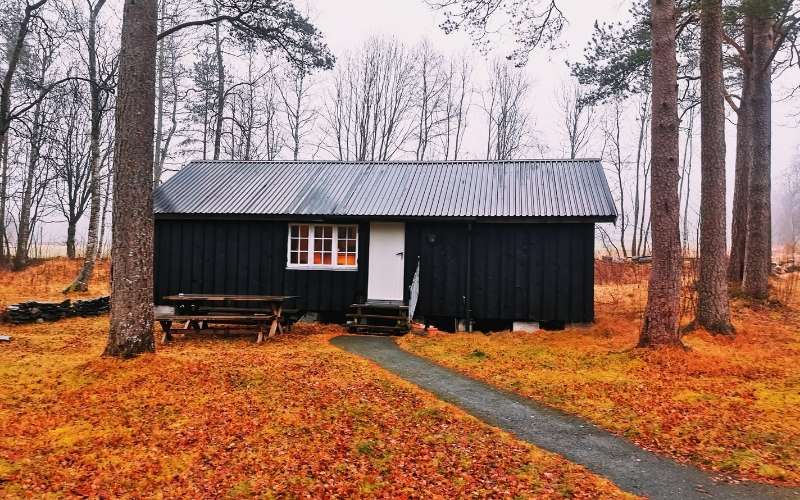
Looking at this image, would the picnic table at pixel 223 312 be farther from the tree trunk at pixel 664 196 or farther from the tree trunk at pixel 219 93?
the tree trunk at pixel 219 93

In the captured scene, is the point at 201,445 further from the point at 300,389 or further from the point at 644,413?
the point at 644,413

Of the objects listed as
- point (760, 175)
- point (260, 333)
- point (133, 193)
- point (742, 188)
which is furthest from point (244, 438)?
point (742, 188)

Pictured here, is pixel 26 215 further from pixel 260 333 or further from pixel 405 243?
pixel 405 243

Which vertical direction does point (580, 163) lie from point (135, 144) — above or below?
above

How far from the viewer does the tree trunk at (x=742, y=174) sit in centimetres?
1293

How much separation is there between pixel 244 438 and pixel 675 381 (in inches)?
215

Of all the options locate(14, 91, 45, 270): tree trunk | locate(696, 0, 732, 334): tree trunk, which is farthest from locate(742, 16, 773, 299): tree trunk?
locate(14, 91, 45, 270): tree trunk

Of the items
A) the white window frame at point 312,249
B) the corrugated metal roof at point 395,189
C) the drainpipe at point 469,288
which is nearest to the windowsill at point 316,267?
the white window frame at point 312,249

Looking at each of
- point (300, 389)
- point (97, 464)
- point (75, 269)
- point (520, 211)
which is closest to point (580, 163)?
point (520, 211)

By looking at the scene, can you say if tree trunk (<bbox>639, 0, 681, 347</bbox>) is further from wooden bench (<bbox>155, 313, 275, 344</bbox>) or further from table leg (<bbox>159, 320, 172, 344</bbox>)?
table leg (<bbox>159, 320, 172, 344</bbox>)

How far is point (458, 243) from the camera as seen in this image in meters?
11.2

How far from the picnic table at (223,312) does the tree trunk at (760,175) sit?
11387 millimetres

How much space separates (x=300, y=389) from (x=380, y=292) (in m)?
5.65

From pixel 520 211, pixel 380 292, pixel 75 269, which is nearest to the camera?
pixel 520 211
